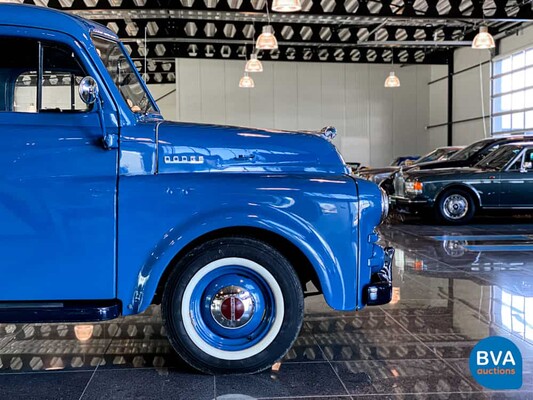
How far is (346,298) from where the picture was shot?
3861 millimetres

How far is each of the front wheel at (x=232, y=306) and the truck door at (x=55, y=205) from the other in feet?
1.53

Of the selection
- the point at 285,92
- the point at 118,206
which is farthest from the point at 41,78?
the point at 285,92

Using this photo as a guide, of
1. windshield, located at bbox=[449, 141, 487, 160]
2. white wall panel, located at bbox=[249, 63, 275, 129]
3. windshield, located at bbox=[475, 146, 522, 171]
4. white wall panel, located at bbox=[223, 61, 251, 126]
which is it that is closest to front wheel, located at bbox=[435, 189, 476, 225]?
windshield, located at bbox=[475, 146, 522, 171]

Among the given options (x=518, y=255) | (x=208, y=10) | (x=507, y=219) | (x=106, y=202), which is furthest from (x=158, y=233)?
(x=208, y=10)

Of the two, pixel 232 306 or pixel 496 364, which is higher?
pixel 232 306

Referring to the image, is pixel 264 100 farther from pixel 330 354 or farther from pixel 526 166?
pixel 330 354

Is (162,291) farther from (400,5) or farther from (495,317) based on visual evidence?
(400,5)

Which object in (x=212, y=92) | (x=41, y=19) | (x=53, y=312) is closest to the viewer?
(x=53, y=312)

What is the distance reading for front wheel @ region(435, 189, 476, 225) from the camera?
12320 mm

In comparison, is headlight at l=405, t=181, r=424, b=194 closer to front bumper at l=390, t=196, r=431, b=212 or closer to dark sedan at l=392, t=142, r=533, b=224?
dark sedan at l=392, t=142, r=533, b=224

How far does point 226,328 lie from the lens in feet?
12.6

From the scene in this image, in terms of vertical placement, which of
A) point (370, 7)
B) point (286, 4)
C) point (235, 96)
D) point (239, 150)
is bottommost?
point (239, 150)

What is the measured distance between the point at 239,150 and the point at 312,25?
20.8 metres

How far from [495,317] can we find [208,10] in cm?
1499
